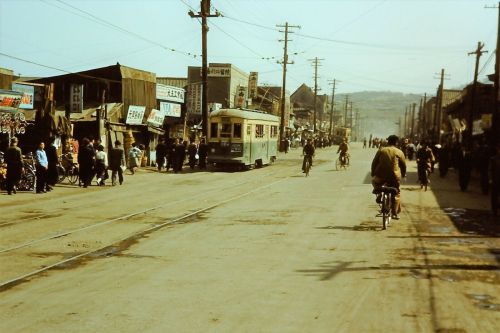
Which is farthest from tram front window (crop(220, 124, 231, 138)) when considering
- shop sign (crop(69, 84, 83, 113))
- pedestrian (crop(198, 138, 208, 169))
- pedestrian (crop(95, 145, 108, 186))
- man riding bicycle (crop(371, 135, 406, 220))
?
man riding bicycle (crop(371, 135, 406, 220))

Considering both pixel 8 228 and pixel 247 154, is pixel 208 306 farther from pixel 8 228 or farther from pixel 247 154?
pixel 247 154

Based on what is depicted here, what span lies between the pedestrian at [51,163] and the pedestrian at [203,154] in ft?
48.3

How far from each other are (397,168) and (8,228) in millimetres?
8373

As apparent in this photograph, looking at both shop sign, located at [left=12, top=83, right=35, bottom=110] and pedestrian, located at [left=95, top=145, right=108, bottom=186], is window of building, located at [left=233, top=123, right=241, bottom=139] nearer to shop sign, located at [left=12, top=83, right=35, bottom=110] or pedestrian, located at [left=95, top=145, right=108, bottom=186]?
pedestrian, located at [left=95, top=145, right=108, bottom=186]

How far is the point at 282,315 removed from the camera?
20.6 feet

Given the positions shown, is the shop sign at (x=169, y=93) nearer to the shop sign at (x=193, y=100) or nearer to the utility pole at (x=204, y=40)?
the shop sign at (x=193, y=100)

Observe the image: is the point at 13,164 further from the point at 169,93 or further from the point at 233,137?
the point at 169,93

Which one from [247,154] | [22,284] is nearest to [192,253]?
[22,284]

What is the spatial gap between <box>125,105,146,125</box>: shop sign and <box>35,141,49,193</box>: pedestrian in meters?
13.6

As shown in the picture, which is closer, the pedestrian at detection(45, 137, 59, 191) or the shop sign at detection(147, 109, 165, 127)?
the pedestrian at detection(45, 137, 59, 191)

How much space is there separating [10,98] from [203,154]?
14106 mm

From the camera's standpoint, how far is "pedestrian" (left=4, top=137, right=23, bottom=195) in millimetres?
19281

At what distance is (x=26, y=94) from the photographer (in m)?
26.2

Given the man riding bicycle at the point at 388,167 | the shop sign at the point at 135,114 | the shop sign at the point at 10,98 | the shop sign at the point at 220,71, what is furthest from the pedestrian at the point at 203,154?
the shop sign at the point at 220,71
